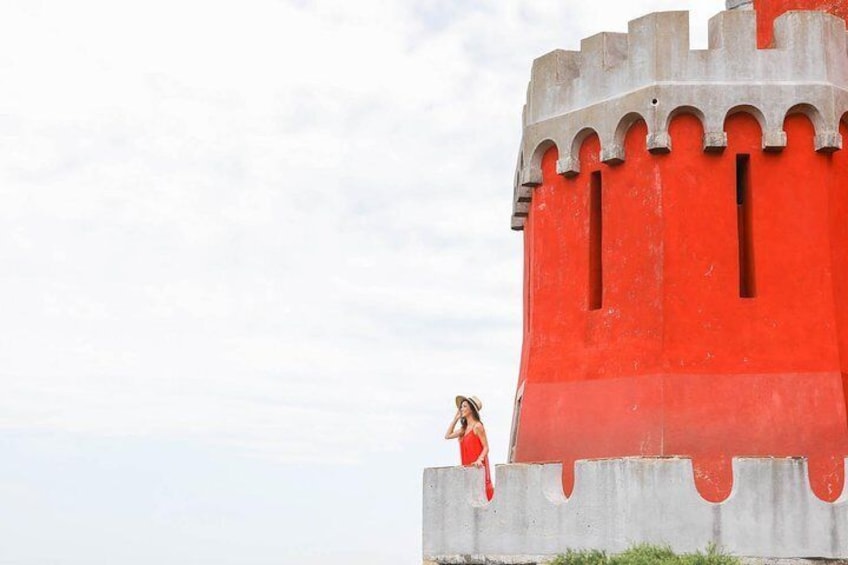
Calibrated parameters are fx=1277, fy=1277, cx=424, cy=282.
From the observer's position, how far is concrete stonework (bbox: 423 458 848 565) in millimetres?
15117

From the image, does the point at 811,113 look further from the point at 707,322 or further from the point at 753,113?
the point at 707,322

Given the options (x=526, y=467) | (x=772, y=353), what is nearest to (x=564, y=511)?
(x=526, y=467)

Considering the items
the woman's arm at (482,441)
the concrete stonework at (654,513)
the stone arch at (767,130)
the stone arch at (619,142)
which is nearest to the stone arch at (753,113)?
the stone arch at (767,130)

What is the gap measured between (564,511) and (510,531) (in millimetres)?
863

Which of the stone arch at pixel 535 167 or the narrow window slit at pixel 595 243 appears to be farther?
the stone arch at pixel 535 167

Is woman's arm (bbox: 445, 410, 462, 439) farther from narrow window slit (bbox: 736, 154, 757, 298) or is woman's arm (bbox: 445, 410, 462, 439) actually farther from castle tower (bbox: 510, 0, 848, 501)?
narrow window slit (bbox: 736, 154, 757, 298)

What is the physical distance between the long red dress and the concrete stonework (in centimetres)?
110

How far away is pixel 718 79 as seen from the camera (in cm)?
1755

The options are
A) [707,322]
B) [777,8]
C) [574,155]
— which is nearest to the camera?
[707,322]

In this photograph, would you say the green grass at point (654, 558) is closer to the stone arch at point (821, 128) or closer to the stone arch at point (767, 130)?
the stone arch at point (767, 130)

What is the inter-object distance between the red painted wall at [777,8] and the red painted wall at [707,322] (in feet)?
9.12

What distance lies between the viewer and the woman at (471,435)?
701 inches

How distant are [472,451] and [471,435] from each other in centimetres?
24

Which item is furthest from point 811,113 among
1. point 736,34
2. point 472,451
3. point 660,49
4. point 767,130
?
point 472,451
